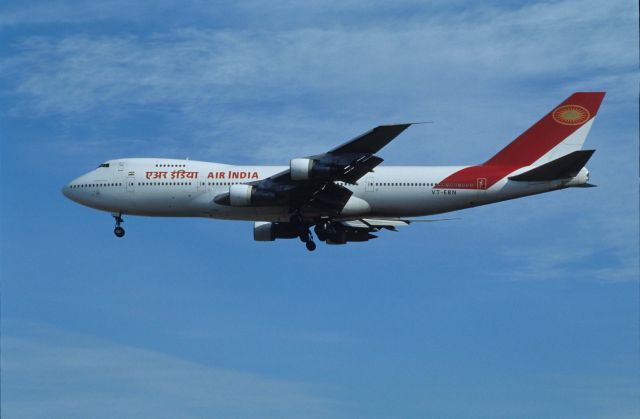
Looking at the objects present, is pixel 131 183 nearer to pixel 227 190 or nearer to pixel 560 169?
pixel 227 190

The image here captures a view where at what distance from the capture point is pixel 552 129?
5612 cm

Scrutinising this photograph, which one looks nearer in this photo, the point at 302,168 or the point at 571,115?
the point at 302,168

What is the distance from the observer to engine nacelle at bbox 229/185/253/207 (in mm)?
52750

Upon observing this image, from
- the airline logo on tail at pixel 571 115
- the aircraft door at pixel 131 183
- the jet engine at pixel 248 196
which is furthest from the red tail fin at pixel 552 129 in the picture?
the aircraft door at pixel 131 183

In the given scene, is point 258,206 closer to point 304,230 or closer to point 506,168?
point 304,230

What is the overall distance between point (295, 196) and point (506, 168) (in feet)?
36.0

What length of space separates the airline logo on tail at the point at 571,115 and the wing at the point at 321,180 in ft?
38.6

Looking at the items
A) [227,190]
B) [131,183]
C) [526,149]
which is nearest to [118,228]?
[131,183]

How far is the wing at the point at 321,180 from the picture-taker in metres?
48.9

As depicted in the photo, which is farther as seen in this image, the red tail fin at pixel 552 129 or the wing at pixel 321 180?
the red tail fin at pixel 552 129

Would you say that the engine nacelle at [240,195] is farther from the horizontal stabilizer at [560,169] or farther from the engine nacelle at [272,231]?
the horizontal stabilizer at [560,169]

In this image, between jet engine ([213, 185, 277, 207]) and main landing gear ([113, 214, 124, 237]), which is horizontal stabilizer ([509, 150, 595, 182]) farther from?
main landing gear ([113, 214, 124, 237])

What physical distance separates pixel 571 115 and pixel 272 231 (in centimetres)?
1718

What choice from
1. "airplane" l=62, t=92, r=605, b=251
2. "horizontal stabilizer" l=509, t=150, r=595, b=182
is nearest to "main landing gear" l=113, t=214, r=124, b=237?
"airplane" l=62, t=92, r=605, b=251
